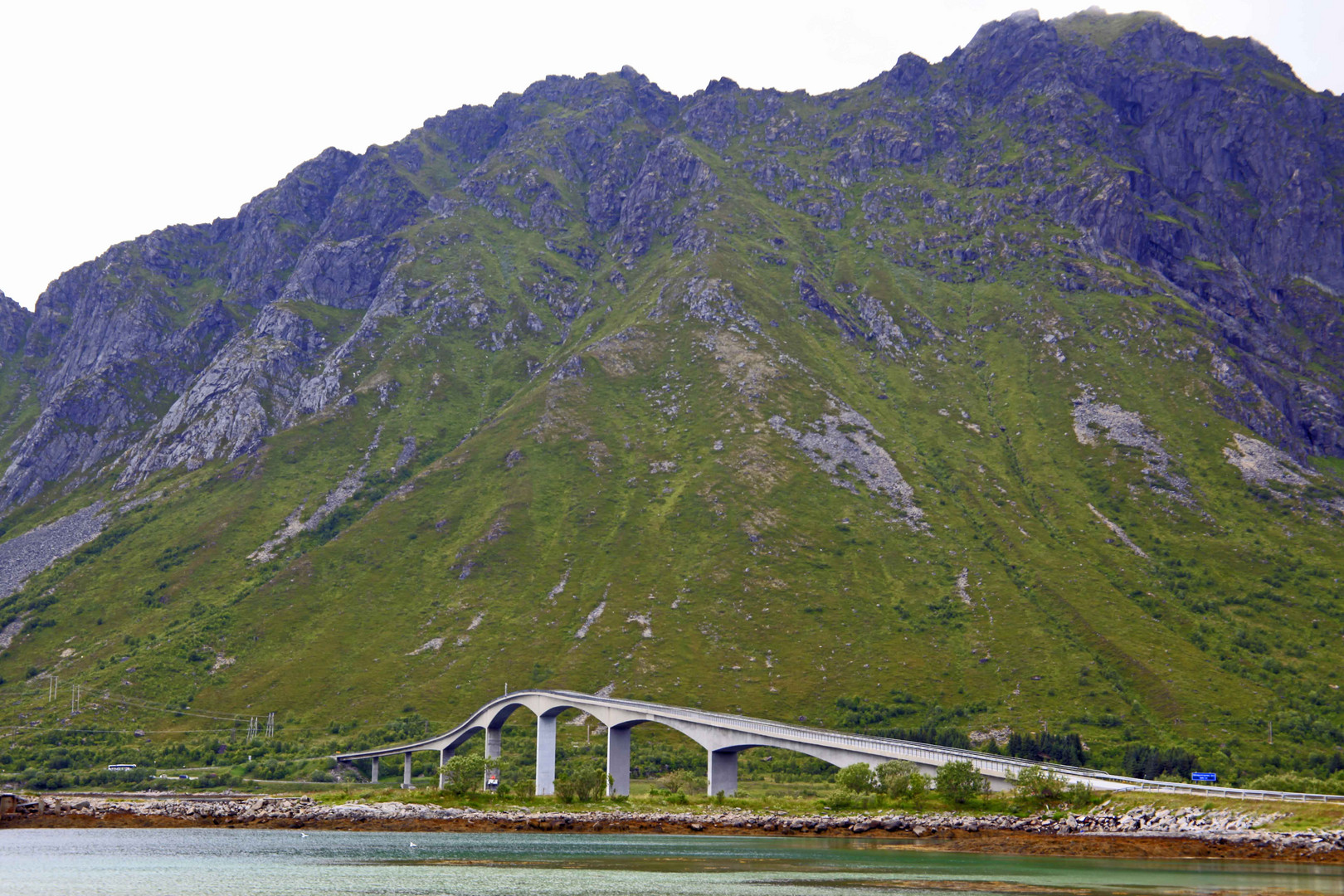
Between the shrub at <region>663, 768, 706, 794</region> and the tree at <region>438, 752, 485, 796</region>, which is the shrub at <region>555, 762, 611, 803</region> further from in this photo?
the shrub at <region>663, 768, 706, 794</region>

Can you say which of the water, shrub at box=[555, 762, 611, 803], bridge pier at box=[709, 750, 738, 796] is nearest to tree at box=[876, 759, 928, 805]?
the water

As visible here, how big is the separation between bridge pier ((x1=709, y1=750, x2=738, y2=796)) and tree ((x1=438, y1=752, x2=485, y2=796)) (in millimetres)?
24609

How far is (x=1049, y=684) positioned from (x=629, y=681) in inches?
2615

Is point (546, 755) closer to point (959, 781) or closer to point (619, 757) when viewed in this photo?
point (619, 757)

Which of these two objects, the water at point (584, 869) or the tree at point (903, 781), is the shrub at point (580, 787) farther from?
the tree at point (903, 781)

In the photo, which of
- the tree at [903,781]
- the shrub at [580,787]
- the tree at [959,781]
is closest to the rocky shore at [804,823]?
the tree at [959,781]

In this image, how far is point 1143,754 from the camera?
462 feet

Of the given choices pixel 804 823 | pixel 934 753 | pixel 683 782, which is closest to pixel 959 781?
pixel 934 753

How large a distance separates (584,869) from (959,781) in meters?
36.5

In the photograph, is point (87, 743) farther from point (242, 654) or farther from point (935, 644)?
point (935, 644)

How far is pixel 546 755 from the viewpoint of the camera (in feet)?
431

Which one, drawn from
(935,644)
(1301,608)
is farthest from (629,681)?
(1301,608)

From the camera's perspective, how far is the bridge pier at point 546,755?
12938 cm

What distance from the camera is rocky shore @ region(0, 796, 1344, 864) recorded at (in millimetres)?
71000
